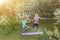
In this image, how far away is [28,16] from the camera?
301cm

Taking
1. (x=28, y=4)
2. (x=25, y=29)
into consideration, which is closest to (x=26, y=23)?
(x=25, y=29)

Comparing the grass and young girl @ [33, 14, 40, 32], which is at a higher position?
young girl @ [33, 14, 40, 32]

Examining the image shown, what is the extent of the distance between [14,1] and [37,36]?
612mm

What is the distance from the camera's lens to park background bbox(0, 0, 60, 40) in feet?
9.70

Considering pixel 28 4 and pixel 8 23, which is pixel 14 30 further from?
pixel 28 4

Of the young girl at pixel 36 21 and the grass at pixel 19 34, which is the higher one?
the young girl at pixel 36 21

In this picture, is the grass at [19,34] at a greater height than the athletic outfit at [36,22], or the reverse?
the athletic outfit at [36,22]

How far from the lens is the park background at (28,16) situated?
296cm

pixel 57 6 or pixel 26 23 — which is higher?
pixel 57 6

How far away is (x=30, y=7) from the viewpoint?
3.03 meters

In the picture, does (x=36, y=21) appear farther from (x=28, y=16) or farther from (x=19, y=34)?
(x=19, y=34)

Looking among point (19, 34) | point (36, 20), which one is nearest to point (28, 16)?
point (36, 20)

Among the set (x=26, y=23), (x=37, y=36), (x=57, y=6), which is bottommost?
(x=37, y=36)

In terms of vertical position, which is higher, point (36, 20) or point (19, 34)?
point (36, 20)
